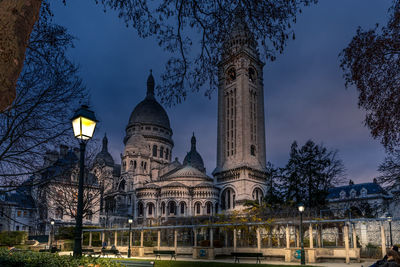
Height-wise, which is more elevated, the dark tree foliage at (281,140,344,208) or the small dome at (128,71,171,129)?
the small dome at (128,71,171,129)

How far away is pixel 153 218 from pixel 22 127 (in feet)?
186

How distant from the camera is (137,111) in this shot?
9700 cm

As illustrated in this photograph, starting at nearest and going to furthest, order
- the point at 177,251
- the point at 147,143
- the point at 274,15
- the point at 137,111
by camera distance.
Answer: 1. the point at 274,15
2. the point at 177,251
3. the point at 147,143
4. the point at 137,111

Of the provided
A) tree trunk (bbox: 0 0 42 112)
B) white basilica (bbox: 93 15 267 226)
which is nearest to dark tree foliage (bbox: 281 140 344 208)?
white basilica (bbox: 93 15 267 226)

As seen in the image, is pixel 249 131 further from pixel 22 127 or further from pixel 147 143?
pixel 22 127

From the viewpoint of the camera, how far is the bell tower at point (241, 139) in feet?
212

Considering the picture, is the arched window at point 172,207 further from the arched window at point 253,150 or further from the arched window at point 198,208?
the arched window at point 253,150

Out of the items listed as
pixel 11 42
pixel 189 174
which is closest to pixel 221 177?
pixel 189 174

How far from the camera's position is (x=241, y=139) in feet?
219

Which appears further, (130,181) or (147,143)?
(147,143)

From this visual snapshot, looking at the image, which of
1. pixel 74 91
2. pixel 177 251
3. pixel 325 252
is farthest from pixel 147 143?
pixel 74 91

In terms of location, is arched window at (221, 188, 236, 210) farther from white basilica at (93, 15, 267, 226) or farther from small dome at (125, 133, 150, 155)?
small dome at (125, 133, 150, 155)

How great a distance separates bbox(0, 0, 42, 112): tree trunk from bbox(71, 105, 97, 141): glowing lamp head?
496 cm

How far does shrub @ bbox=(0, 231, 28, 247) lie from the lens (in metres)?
39.8
